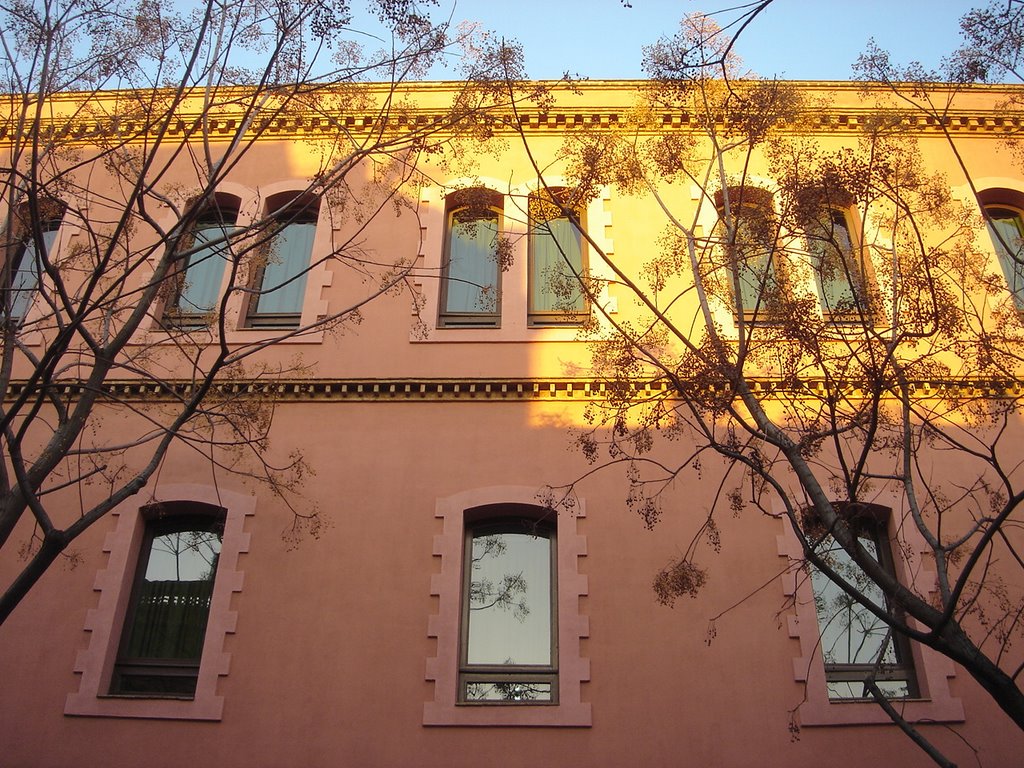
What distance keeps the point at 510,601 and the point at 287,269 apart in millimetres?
5740

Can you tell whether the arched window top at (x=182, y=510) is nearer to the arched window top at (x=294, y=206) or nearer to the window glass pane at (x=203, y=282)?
the window glass pane at (x=203, y=282)

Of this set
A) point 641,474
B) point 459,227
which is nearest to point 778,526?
point 641,474

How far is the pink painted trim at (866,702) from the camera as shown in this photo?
28.5 ft

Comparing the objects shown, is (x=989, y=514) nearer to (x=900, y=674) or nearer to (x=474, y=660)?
(x=900, y=674)

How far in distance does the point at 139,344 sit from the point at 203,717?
4263mm

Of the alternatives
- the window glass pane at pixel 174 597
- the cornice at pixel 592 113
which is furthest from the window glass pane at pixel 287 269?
the window glass pane at pixel 174 597

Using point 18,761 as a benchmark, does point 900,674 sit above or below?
above

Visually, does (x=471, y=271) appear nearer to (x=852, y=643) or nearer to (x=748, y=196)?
(x=748, y=196)

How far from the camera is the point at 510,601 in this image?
32.2 ft

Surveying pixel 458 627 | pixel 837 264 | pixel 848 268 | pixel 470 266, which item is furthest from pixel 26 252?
pixel 848 268

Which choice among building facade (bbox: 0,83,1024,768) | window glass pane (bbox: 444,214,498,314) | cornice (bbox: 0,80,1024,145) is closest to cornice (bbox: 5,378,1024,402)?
building facade (bbox: 0,83,1024,768)

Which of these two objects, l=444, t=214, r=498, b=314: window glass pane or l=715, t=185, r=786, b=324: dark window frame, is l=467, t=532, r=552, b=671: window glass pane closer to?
l=444, t=214, r=498, b=314: window glass pane

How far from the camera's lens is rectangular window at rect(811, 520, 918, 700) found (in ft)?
30.1

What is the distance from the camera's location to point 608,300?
11.4 meters
